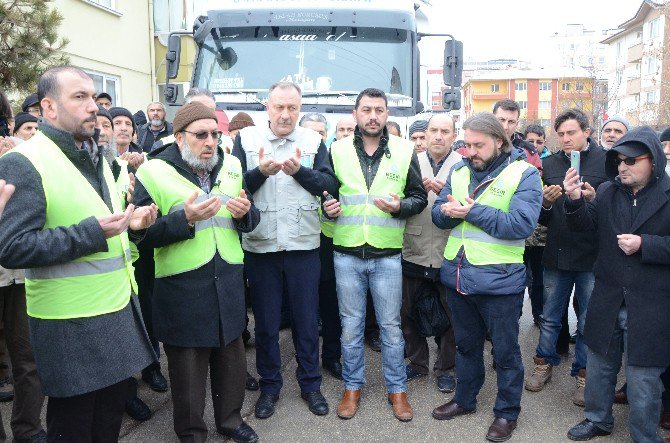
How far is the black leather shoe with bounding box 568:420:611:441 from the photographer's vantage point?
3.82 meters

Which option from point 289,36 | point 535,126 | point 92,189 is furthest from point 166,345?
point 535,126

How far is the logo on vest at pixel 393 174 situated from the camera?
4.10 meters

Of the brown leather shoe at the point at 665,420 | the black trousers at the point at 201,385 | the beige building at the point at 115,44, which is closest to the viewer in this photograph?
the black trousers at the point at 201,385

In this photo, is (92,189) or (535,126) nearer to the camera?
(92,189)

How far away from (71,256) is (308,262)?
6.11 ft

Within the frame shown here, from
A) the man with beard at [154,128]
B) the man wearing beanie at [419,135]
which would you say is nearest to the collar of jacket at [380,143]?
the man wearing beanie at [419,135]

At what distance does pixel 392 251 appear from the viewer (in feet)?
13.6

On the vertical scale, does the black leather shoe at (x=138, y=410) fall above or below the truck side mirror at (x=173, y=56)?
below

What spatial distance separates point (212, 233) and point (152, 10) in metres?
13.1

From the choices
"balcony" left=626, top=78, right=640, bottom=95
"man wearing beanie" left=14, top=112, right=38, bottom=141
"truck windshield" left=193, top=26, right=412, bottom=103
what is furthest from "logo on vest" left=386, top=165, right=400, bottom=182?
"balcony" left=626, top=78, right=640, bottom=95

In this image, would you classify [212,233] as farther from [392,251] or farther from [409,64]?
[409,64]

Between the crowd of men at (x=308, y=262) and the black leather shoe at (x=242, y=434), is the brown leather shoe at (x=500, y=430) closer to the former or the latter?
the crowd of men at (x=308, y=262)

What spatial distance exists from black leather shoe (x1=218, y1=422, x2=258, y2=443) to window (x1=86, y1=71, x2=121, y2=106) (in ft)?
34.8

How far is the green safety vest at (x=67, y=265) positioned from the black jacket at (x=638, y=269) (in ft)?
9.61
